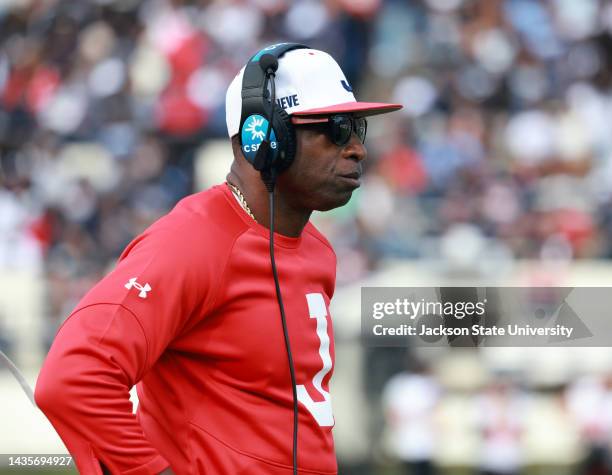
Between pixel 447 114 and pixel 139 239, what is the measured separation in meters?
7.62

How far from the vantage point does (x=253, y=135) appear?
2760mm

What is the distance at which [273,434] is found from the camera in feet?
8.78

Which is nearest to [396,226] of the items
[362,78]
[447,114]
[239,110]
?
[447,114]

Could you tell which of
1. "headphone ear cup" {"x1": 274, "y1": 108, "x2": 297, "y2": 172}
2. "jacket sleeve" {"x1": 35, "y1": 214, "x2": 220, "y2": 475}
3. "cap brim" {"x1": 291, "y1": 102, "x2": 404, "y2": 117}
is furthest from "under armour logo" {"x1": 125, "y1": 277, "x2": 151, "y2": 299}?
"cap brim" {"x1": 291, "y1": 102, "x2": 404, "y2": 117}

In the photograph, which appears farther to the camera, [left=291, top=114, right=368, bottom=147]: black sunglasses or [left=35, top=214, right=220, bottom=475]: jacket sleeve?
[left=291, top=114, right=368, bottom=147]: black sunglasses

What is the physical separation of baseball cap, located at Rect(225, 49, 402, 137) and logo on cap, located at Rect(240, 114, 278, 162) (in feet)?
0.17

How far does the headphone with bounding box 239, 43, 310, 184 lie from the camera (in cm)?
272

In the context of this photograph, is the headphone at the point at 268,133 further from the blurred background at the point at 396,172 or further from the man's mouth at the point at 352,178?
the blurred background at the point at 396,172

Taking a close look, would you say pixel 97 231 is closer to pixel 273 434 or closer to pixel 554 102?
pixel 554 102

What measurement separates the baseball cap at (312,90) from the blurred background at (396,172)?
12.8 feet

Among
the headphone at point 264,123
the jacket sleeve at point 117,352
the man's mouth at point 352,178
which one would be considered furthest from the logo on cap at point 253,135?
the jacket sleeve at point 117,352

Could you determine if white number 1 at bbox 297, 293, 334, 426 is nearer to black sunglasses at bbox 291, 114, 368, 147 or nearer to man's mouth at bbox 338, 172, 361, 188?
man's mouth at bbox 338, 172, 361, 188

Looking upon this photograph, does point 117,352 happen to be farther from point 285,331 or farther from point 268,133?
point 268,133

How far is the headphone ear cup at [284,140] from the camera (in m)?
2.72
